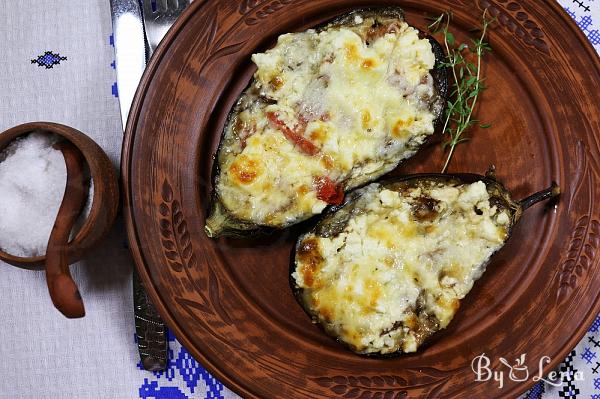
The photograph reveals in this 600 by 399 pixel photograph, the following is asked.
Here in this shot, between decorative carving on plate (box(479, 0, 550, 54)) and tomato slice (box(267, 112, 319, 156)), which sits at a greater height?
decorative carving on plate (box(479, 0, 550, 54))

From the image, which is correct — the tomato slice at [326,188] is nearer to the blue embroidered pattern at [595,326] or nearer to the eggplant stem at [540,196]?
the eggplant stem at [540,196]

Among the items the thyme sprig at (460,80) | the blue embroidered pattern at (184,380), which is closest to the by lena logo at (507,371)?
the thyme sprig at (460,80)

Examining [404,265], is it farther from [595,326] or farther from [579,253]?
[595,326]

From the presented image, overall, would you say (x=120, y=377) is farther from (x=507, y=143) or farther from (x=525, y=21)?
(x=525, y=21)

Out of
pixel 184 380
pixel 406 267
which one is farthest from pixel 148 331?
pixel 406 267

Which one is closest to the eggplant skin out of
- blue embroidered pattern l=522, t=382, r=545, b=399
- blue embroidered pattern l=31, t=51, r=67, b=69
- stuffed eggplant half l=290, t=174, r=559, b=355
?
stuffed eggplant half l=290, t=174, r=559, b=355

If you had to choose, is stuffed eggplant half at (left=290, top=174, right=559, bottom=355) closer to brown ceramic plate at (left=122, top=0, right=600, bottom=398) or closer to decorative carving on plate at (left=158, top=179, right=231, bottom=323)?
brown ceramic plate at (left=122, top=0, right=600, bottom=398)
